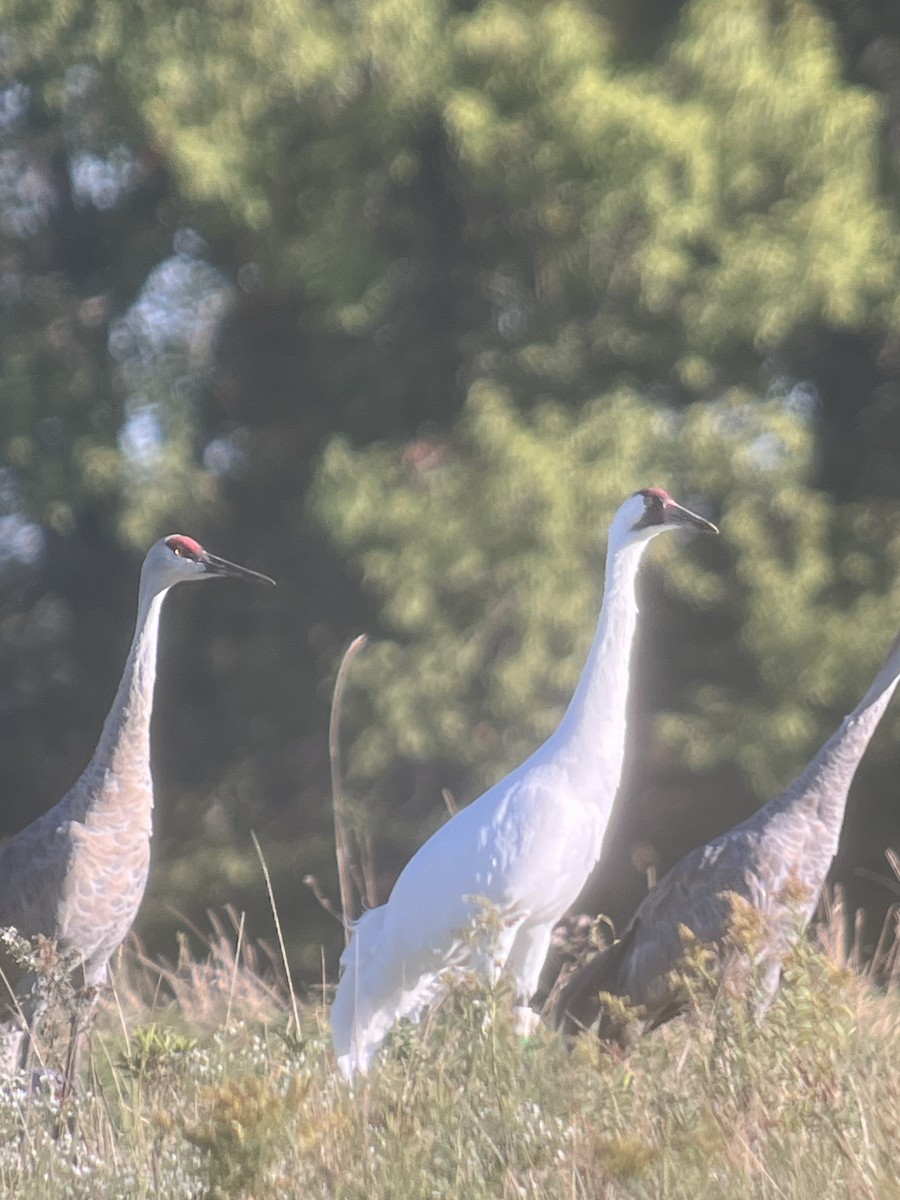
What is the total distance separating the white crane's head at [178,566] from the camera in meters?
5.28

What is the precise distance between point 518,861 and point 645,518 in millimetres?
1061

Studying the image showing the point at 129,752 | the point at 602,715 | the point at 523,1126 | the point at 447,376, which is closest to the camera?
the point at 523,1126

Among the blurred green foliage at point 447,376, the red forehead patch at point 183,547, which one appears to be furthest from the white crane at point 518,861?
the blurred green foliage at point 447,376

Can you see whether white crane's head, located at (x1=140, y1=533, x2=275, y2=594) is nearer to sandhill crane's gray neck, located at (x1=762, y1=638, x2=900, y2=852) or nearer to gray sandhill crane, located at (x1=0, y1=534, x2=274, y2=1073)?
gray sandhill crane, located at (x1=0, y1=534, x2=274, y2=1073)

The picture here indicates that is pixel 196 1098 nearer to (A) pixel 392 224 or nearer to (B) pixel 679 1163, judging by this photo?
(B) pixel 679 1163

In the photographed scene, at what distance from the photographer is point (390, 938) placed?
187 inches

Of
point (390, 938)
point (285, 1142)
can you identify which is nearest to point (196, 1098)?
point (285, 1142)

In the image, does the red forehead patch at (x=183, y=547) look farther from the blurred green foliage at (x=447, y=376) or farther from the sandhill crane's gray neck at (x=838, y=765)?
the blurred green foliage at (x=447, y=376)

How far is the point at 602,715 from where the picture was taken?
475 cm

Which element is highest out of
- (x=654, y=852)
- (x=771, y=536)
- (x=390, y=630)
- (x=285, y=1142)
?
(x=285, y=1142)

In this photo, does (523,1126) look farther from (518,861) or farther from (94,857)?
(94,857)

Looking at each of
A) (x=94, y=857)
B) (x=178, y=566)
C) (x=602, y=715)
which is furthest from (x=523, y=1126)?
(x=178, y=566)

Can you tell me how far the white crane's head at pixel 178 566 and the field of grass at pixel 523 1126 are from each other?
2223 mm

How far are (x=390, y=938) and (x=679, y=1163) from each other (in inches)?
84.0
